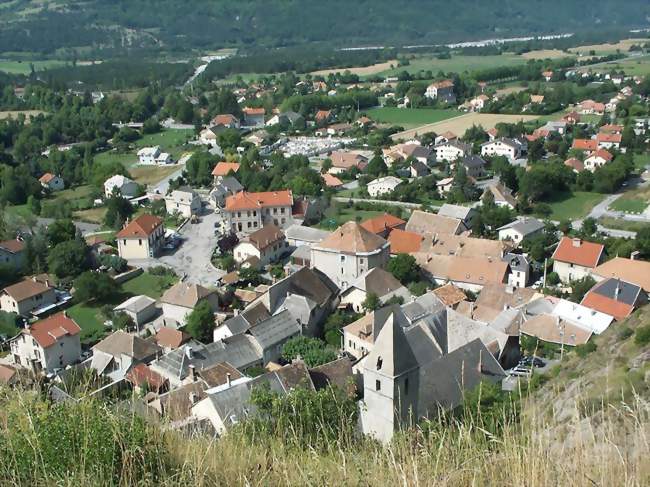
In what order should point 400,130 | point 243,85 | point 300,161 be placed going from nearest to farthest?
1. point 300,161
2. point 400,130
3. point 243,85

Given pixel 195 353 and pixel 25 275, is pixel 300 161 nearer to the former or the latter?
pixel 25 275

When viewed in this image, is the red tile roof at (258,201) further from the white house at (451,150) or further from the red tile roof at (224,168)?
the white house at (451,150)

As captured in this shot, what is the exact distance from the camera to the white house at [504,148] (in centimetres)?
4041

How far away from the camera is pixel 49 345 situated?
56.3ft

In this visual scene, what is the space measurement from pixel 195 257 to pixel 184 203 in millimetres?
5868

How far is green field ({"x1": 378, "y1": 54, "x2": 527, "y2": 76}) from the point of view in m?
81.4

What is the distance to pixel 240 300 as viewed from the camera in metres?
20.7

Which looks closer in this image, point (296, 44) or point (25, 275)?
point (25, 275)

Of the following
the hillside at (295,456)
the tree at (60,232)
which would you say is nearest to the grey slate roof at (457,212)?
the tree at (60,232)

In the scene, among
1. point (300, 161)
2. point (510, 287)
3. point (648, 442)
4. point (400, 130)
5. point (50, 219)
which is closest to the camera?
point (648, 442)

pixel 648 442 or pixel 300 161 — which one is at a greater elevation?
pixel 648 442

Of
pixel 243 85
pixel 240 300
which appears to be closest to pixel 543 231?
pixel 240 300

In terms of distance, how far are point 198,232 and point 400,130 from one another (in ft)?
81.1

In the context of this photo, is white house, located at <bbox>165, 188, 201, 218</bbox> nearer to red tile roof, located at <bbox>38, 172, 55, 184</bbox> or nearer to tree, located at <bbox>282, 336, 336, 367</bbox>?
red tile roof, located at <bbox>38, 172, 55, 184</bbox>
